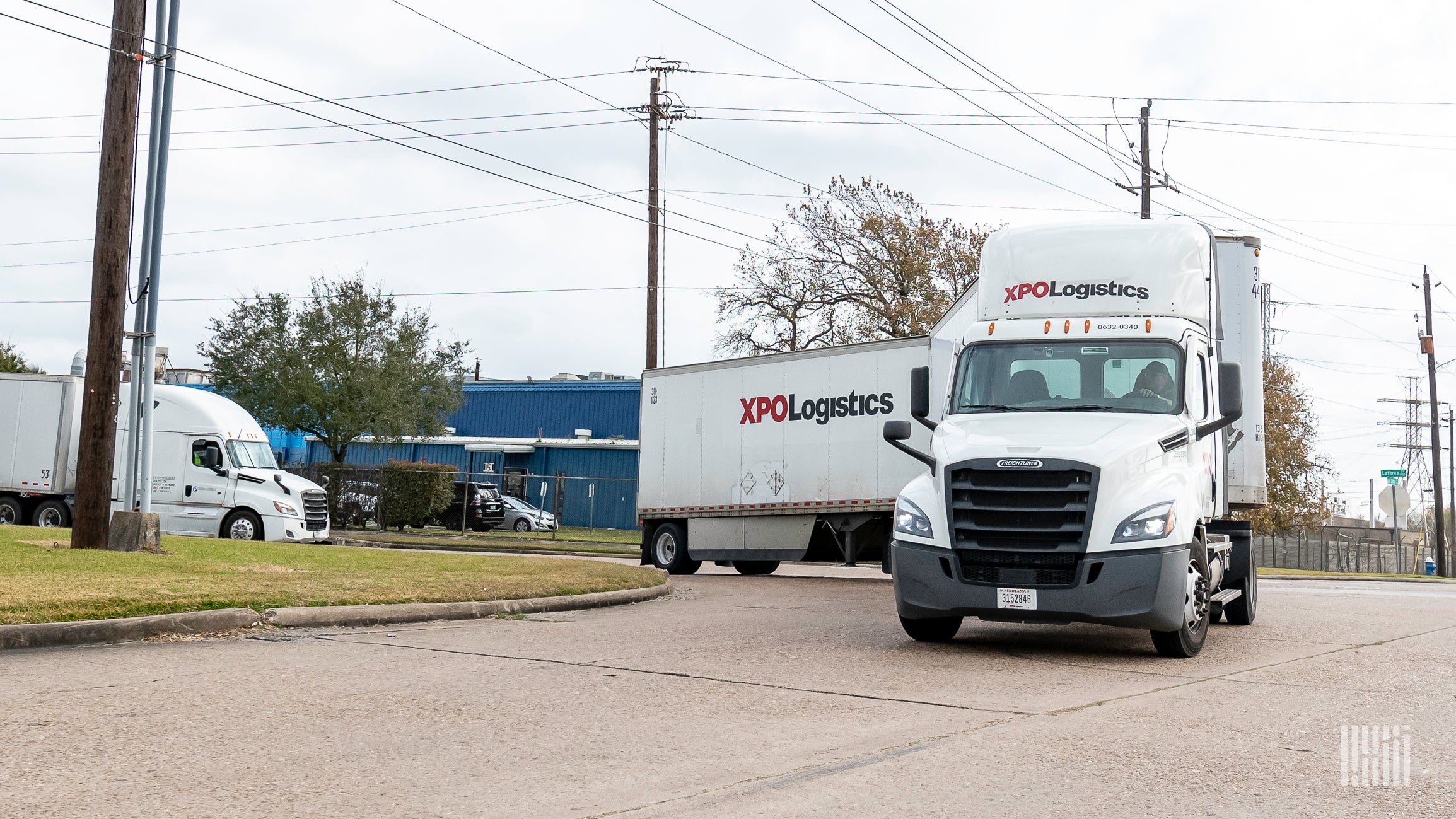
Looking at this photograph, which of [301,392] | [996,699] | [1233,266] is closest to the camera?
[996,699]

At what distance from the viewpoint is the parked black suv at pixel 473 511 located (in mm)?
39406

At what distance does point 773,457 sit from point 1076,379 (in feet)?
35.6

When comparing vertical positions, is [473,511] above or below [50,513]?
above

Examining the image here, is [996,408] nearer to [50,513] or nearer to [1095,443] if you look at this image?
[1095,443]

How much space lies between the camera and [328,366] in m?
42.2

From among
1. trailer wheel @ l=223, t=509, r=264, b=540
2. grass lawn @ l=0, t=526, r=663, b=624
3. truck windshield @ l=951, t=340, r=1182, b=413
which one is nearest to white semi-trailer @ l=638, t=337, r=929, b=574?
grass lawn @ l=0, t=526, r=663, b=624

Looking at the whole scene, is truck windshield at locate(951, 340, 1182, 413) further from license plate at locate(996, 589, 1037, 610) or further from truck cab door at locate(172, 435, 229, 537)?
truck cab door at locate(172, 435, 229, 537)

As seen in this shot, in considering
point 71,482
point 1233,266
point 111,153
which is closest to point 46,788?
point 1233,266

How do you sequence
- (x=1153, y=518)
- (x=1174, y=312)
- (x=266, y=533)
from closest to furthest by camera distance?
(x=1153, y=518) → (x=1174, y=312) → (x=266, y=533)

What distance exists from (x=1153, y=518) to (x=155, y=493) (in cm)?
2249

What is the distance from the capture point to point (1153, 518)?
9281 mm

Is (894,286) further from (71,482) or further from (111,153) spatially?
(111,153)

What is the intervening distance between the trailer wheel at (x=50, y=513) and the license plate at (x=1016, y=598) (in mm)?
25728

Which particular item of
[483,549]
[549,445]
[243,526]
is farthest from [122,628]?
[549,445]
